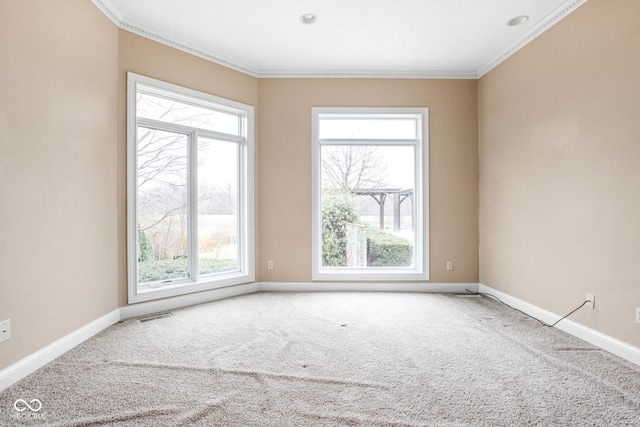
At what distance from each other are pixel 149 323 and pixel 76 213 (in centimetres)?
115

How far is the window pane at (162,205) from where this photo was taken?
316 cm

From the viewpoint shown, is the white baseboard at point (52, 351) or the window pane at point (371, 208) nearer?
the white baseboard at point (52, 351)

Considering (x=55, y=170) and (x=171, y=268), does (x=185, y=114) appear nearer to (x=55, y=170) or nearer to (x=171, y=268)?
(x=55, y=170)

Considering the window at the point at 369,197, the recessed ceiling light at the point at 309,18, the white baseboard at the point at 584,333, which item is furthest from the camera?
the window at the point at 369,197

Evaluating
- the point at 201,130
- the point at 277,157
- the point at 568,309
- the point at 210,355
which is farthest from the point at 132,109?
the point at 568,309

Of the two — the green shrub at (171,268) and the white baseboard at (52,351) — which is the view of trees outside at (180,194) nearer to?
the green shrub at (171,268)

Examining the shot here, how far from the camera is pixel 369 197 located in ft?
13.6

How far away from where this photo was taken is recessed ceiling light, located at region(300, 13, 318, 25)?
2870 mm

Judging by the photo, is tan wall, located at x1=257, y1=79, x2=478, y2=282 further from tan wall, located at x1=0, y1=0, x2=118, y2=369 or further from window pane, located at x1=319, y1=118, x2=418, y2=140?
tan wall, located at x1=0, y1=0, x2=118, y2=369

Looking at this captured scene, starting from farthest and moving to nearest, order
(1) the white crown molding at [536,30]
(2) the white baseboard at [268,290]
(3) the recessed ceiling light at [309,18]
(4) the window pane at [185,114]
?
1. (4) the window pane at [185,114]
2. (3) the recessed ceiling light at [309,18]
3. (1) the white crown molding at [536,30]
4. (2) the white baseboard at [268,290]

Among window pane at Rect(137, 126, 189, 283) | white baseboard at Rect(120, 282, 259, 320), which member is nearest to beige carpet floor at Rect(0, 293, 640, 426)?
white baseboard at Rect(120, 282, 259, 320)

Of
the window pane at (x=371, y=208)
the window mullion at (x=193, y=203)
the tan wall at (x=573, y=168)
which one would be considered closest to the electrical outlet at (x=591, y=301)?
the tan wall at (x=573, y=168)

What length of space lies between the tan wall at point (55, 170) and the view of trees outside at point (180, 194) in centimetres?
35

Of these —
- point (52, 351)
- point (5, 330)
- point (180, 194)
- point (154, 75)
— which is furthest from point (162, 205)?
point (5, 330)
